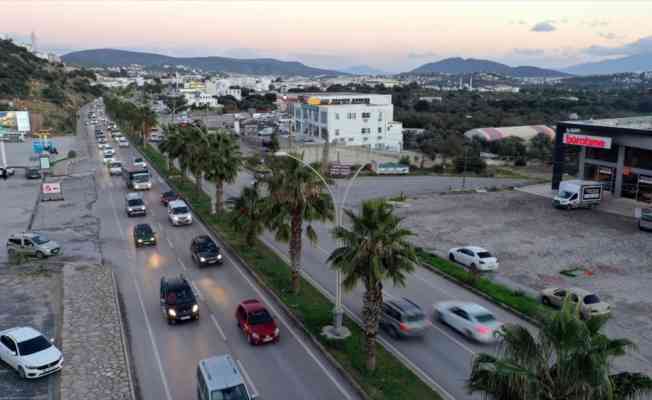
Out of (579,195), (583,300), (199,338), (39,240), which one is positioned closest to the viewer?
(199,338)

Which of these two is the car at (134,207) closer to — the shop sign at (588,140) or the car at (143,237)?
the car at (143,237)

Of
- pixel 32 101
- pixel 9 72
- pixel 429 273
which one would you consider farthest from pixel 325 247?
pixel 9 72

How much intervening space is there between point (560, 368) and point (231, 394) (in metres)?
9.73

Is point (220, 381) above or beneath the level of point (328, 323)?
above

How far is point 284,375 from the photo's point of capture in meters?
19.5

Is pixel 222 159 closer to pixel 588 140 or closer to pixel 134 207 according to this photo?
pixel 134 207

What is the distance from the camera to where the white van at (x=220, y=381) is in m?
16.1

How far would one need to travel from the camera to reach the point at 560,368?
10.8 meters

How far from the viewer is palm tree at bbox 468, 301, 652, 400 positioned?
10.4 meters

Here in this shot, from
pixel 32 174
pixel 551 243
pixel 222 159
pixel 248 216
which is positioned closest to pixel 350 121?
pixel 32 174

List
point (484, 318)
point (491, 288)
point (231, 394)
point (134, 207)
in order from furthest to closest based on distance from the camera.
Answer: point (134, 207) < point (491, 288) < point (484, 318) < point (231, 394)

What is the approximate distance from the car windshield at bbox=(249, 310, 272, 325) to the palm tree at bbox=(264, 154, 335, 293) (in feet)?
14.5

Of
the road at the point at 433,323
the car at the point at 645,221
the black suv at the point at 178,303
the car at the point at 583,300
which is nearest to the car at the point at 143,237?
the road at the point at 433,323

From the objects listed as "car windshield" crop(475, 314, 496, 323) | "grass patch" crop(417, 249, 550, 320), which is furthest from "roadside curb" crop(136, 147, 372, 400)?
"grass patch" crop(417, 249, 550, 320)
